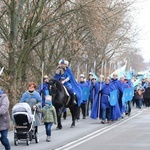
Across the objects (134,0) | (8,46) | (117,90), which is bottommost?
(117,90)

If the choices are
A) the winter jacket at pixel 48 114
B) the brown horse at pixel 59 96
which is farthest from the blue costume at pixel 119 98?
the winter jacket at pixel 48 114

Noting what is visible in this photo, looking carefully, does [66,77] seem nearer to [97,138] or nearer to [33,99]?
[97,138]

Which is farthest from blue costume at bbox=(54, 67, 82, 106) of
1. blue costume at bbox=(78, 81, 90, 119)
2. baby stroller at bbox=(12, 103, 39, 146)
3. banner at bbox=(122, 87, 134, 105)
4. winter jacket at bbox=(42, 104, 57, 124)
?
baby stroller at bbox=(12, 103, 39, 146)

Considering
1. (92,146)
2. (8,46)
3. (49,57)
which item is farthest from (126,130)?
(49,57)

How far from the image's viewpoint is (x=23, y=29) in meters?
23.0

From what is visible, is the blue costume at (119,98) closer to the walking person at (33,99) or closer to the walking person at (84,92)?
the walking person at (84,92)

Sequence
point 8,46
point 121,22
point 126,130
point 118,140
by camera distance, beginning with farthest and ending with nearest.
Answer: point 121,22
point 8,46
point 126,130
point 118,140

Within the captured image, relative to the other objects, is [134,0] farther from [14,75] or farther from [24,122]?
[24,122]

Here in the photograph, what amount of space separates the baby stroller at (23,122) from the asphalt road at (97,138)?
9.0 inches

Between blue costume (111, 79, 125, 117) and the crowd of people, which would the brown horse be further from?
blue costume (111, 79, 125, 117)

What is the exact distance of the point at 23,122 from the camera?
12438mm

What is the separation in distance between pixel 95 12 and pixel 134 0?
230 inches

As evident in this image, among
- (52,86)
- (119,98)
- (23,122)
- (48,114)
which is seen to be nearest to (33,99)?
(48,114)

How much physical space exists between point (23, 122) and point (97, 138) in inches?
98.9
